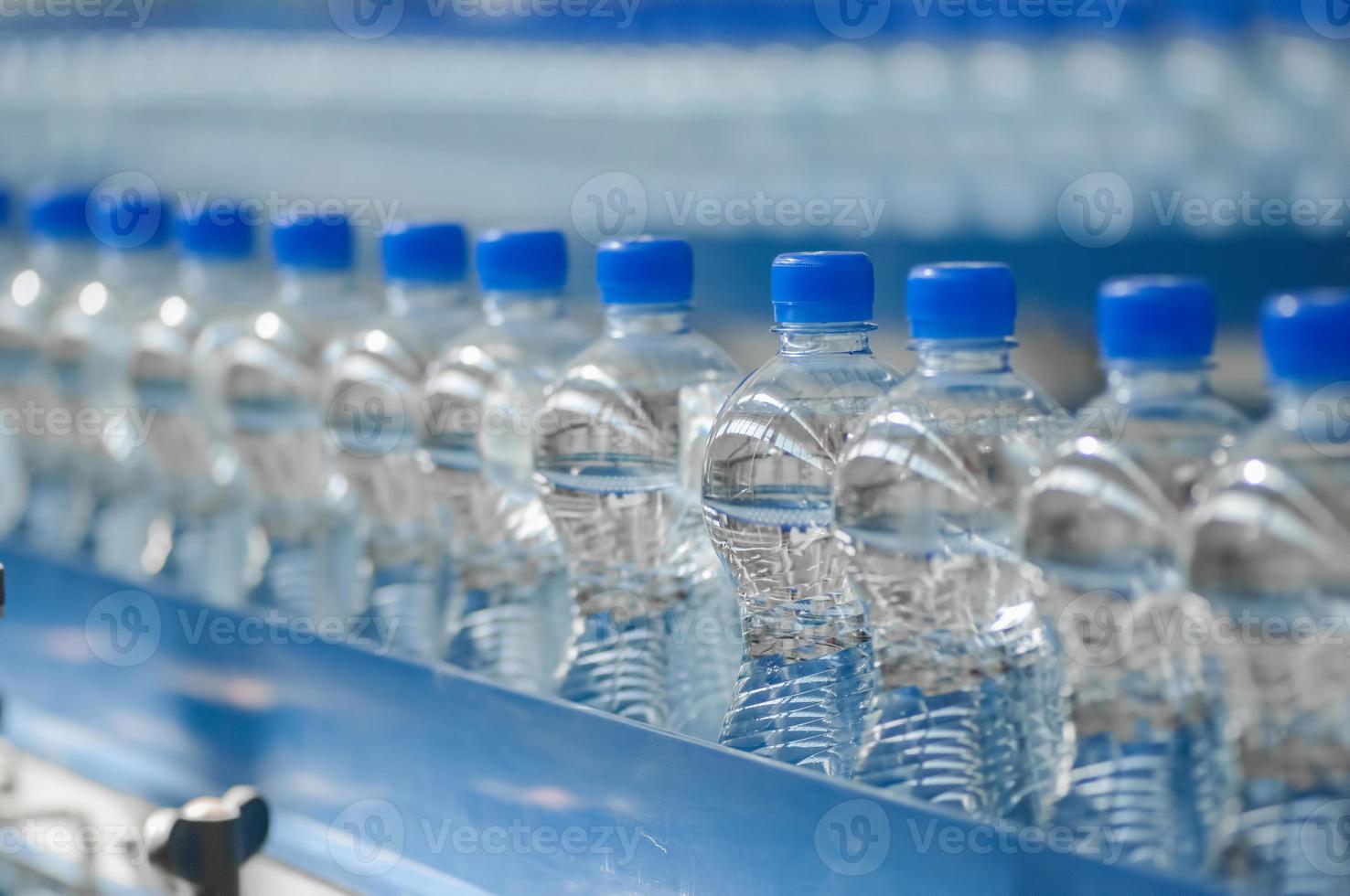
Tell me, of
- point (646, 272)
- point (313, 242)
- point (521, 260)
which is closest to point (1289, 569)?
point (646, 272)

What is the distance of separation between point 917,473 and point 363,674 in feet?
1.35

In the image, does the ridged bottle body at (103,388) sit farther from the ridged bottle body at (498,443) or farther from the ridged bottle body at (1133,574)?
the ridged bottle body at (1133,574)

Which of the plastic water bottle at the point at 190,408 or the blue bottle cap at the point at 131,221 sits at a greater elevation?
the blue bottle cap at the point at 131,221

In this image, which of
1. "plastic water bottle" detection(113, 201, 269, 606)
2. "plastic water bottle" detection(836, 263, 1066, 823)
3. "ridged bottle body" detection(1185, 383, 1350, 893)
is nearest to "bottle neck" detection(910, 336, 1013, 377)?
"plastic water bottle" detection(836, 263, 1066, 823)

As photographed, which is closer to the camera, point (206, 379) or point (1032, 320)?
point (206, 379)

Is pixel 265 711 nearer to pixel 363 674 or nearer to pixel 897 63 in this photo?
pixel 363 674

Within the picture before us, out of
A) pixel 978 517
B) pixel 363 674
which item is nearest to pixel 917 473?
pixel 978 517

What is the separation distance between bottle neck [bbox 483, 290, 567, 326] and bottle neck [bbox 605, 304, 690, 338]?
0.09 meters

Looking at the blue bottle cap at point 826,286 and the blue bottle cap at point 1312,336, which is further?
the blue bottle cap at point 826,286

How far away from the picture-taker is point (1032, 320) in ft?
8.96

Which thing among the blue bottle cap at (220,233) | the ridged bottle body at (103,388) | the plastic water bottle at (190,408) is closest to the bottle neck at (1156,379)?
the plastic water bottle at (190,408)

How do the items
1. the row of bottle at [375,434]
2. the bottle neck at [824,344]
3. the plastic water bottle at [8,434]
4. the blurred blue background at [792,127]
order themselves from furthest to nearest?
the blurred blue background at [792,127], the plastic water bottle at [8,434], the row of bottle at [375,434], the bottle neck at [824,344]

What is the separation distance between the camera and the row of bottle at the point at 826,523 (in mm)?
797

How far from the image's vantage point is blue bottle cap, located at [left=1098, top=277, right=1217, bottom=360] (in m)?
0.81
